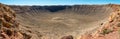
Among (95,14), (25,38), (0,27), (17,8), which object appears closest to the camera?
(0,27)

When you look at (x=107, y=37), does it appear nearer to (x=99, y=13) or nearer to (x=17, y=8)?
(x=17, y=8)

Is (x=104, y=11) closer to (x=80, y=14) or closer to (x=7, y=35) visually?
(x=80, y=14)

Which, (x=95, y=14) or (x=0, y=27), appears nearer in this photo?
(x=0, y=27)

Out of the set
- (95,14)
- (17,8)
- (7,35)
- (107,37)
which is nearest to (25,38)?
(7,35)

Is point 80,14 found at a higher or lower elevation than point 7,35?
lower

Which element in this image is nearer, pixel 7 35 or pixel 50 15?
pixel 7 35

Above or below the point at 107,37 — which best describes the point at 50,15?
below

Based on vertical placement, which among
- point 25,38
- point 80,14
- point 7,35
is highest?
point 7,35

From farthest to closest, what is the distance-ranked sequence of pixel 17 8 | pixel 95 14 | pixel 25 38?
pixel 95 14 < pixel 17 8 < pixel 25 38

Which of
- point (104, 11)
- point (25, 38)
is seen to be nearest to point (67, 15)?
point (104, 11)
